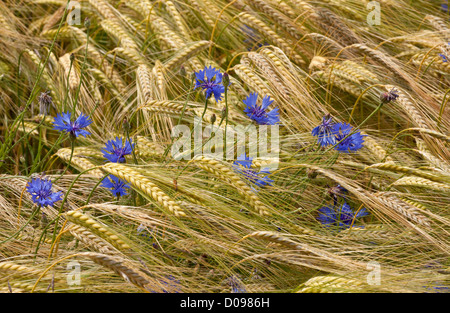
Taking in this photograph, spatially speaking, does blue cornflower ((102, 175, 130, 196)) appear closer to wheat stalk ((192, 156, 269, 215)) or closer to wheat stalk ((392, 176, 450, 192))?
wheat stalk ((192, 156, 269, 215))

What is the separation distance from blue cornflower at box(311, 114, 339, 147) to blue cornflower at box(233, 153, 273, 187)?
0.22 m

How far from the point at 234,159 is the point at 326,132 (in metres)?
0.33

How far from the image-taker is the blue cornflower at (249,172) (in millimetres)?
1411

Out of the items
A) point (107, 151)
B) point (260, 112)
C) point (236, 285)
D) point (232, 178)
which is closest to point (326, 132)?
point (260, 112)

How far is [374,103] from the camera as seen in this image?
6.81 ft

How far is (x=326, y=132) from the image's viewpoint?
1604mm

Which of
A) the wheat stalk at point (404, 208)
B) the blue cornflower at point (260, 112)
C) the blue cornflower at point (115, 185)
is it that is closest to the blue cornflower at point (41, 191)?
the blue cornflower at point (115, 185)

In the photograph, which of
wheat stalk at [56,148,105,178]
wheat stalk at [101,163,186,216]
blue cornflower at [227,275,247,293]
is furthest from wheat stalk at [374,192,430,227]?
wheat stalk at [56,148,105,178]

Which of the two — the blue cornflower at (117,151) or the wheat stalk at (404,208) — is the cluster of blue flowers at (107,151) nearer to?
the blue cornflower at (117,151)

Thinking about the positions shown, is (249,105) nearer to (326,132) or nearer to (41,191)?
(326,132)

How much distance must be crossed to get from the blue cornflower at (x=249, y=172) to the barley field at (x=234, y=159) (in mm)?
12

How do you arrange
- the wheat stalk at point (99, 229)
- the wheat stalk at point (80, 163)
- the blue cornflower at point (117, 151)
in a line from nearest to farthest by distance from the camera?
the wheat stalk at point (99, 229) < the blue cornflower at point (117, 151) < the wheat stalk at point (80, 163)

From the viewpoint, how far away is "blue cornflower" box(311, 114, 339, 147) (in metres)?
1.58
